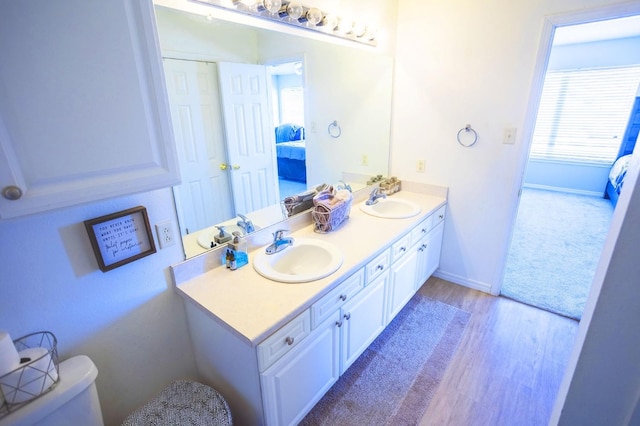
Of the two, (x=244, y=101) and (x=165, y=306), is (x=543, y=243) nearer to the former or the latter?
(x=244, y=101)

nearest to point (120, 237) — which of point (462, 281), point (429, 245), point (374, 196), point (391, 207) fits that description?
point (374, 196)

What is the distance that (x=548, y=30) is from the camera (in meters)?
1.90

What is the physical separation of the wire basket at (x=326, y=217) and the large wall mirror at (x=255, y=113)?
0.22 m

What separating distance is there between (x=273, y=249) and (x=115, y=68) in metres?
1.06

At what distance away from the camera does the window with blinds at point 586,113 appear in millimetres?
4711

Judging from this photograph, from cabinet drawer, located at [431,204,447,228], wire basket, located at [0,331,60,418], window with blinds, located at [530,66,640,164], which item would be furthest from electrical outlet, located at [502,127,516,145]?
window with blinds, located at [530,66,640,164]

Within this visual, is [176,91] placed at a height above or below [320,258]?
above

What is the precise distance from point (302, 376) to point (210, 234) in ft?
2.63

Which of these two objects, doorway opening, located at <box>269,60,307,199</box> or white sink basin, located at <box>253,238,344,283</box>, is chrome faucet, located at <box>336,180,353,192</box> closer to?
doorway opening, located at <box>269,60,307,199</box>

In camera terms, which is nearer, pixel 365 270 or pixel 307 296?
pixel 307 296

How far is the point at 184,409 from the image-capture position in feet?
3.92

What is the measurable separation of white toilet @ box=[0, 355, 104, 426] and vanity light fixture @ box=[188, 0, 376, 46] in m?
1.43

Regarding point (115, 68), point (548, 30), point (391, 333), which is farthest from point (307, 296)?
point (548, 30)

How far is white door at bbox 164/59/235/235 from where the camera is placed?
4.43ft
